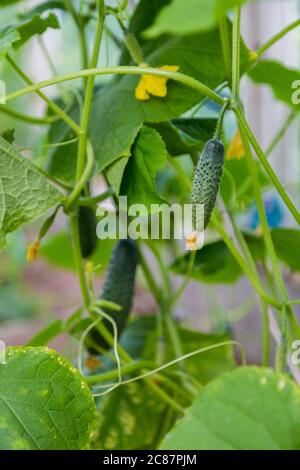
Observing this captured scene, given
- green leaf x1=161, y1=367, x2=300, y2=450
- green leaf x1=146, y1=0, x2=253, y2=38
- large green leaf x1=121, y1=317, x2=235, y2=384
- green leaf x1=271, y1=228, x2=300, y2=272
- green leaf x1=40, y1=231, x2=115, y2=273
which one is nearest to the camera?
green leaf x1=146, y1=0, x2=253, y2=38

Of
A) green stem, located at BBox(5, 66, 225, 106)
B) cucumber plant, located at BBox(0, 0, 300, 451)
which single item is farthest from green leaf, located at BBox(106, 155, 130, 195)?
green stem, located at BBox(5, 66, 225, 106)

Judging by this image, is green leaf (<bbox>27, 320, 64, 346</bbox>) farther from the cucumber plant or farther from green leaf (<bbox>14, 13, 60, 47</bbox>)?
green leaf (<bbox>14, 13, 60, 47</bbox>)

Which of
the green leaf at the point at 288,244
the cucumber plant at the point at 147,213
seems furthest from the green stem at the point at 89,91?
the green leaf at the point at 288,244

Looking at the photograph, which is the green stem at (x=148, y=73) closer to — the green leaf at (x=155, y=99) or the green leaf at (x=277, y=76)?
the green leaf at (x=155, y=99)

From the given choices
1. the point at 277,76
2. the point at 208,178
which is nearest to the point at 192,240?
the point at 208,178

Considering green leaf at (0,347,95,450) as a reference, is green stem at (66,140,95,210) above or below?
above
